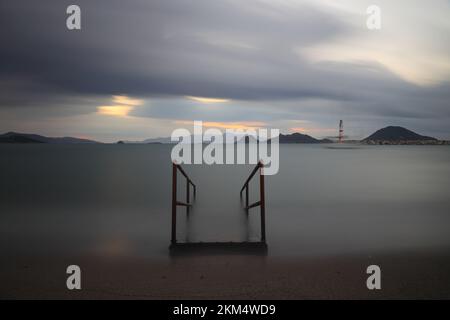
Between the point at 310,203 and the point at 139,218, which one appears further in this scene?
the point at 310,203

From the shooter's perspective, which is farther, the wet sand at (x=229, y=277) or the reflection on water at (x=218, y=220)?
the reflection on water at (x=218, y=220)

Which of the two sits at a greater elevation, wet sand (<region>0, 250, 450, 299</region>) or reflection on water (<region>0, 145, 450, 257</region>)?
reflection on water (<region>0, 145, 450, 257</region>)

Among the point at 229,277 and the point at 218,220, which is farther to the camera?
the point at 218,220

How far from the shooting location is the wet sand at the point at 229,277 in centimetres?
588

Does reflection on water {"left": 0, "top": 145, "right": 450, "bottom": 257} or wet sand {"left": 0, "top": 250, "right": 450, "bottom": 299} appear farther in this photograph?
reflection on water {"left": 0, "top": 145, "right": 450, "bottom": 257}

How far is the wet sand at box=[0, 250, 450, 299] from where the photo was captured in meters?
5.88

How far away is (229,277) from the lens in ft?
21.7

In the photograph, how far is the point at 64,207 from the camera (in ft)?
61.9

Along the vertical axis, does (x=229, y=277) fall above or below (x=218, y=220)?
below

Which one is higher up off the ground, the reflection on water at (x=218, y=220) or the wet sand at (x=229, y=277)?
the reflection on water at (x=218, y=220)
